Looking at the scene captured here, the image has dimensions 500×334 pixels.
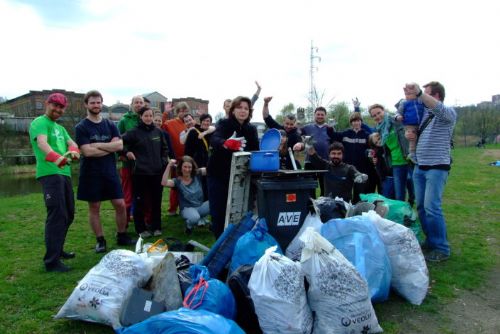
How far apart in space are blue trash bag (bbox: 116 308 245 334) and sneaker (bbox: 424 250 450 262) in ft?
9.03

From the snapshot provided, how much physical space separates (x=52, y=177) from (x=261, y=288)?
8.14 ft

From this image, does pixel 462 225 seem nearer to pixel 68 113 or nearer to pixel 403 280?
pixel 403 280

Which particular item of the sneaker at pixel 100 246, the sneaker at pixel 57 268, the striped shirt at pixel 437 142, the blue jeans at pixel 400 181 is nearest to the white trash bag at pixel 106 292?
the sneaker at pixel 57 268

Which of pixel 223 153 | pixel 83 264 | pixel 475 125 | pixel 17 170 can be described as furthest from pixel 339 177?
pixel 475 125

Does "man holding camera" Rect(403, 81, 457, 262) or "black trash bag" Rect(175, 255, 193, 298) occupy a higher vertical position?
"man holding camera" Rect(403, 81, 457, 262)

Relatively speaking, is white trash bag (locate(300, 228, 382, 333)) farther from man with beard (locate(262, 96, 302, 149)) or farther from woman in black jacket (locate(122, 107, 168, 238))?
man with beard (locate(262, 96, 302, 149))

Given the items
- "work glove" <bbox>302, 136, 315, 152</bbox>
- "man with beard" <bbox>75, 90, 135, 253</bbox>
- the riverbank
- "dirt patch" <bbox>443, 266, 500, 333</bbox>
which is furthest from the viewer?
the riverbank

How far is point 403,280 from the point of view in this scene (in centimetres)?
315

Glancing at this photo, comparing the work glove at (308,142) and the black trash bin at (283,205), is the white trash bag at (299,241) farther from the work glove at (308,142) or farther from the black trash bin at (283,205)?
the work glove at (308,142)

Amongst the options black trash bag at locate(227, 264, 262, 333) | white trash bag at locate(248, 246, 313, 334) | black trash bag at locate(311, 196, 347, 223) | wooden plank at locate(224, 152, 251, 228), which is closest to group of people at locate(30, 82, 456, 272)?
wooden plank at locate(224, 152, 251, 228)

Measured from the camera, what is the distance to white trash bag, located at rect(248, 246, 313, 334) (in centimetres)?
244

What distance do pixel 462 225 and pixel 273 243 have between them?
149 inches

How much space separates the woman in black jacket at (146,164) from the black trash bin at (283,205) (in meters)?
2.04

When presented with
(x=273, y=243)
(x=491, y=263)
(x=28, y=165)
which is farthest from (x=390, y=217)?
(x=28, y=165)
